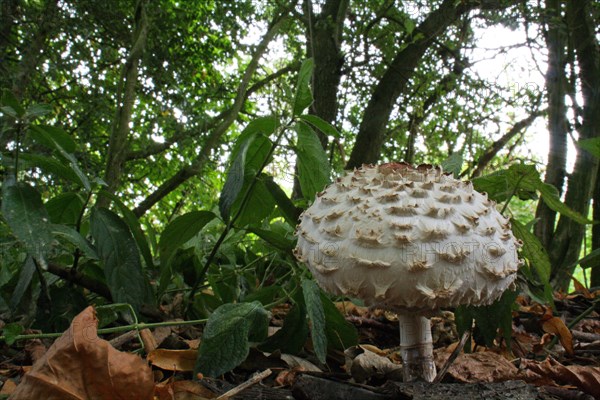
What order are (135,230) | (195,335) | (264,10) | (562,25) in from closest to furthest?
(135,230) → (195,335) → (562,25) → (264,10)

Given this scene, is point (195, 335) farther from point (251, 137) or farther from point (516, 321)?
point (516, 321)

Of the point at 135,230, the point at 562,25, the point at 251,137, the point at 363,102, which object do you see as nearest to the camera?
the point at 251,137

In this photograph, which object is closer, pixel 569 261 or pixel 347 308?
pixel 347 308

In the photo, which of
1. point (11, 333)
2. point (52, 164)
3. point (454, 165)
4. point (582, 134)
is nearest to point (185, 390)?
point (11, 333)

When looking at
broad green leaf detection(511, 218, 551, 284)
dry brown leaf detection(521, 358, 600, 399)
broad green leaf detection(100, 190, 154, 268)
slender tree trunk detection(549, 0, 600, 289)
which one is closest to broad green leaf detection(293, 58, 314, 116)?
broad green leaf detection(100, 190, 154, 268)

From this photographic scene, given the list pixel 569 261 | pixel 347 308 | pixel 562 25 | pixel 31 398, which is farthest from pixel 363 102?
pixel 31 398

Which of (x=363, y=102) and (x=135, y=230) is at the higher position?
(x=363, y=102)
